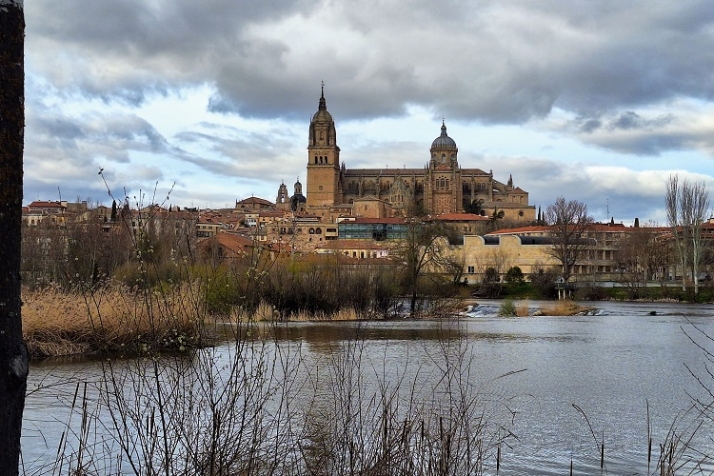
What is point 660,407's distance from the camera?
35.7 ft

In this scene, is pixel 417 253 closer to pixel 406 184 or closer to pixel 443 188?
pixel 443 188

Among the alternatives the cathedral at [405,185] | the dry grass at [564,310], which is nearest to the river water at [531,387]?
the dry grass at [564,310]

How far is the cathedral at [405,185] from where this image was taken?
14300 centimetres

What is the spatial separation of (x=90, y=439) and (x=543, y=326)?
23020mm

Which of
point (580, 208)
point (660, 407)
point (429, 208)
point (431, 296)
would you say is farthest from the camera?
point (429, 208)

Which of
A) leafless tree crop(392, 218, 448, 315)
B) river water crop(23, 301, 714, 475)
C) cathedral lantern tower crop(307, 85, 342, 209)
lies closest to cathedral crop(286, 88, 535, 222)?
cathedral lantern tower crop(307, 85, 342, 209)

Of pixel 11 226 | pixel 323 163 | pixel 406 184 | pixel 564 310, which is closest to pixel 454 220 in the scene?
pixel 406 184

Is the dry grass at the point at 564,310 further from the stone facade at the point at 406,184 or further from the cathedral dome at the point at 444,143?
the cathedral dome at the point at 444,143

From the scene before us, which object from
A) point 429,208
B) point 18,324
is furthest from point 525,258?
point 18,324

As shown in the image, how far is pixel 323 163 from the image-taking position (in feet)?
486

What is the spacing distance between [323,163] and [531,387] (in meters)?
137

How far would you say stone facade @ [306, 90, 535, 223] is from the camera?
144 m

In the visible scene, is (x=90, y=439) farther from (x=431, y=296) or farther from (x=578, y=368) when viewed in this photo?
(x=431, y=296)

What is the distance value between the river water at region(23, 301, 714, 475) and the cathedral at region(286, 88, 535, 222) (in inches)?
4646
